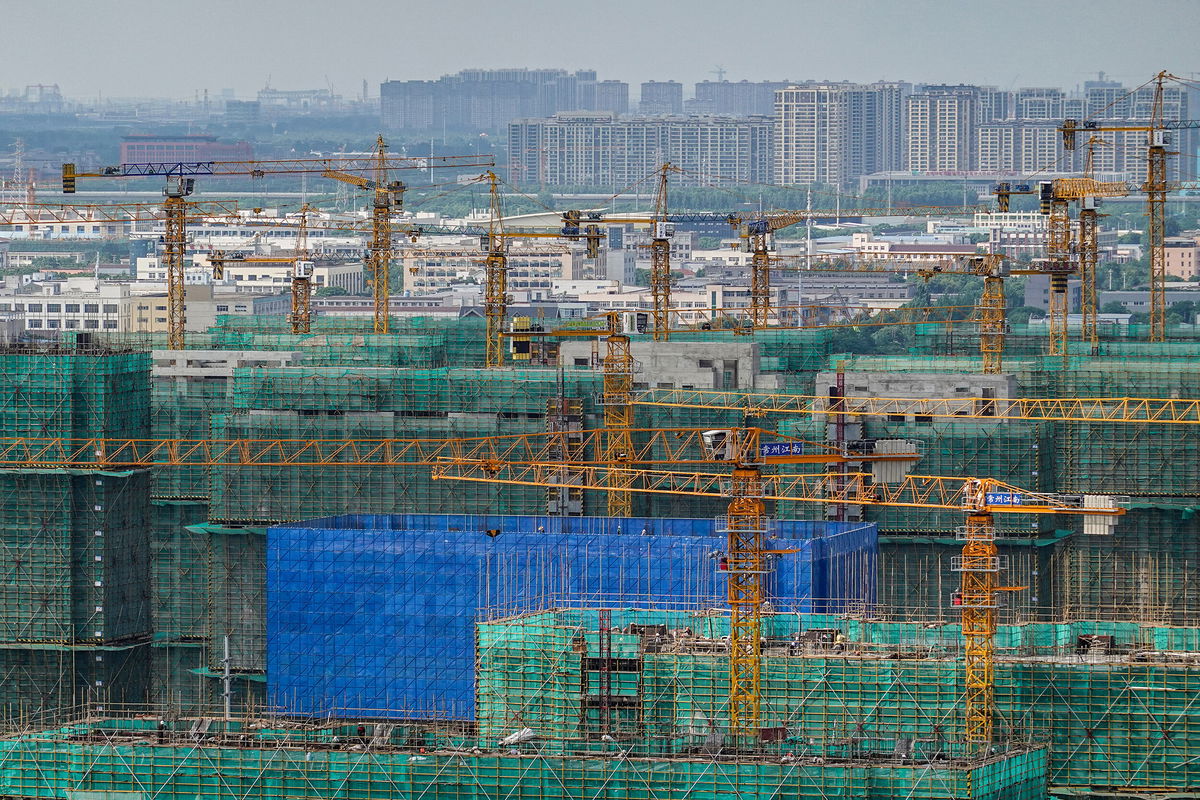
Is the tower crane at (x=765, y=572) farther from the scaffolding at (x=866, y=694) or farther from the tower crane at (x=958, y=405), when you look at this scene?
the tower crane at (x=958, y=405)

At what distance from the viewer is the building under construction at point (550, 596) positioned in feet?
349

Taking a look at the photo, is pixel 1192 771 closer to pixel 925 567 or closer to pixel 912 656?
pixel 912 656

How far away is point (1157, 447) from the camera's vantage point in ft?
547

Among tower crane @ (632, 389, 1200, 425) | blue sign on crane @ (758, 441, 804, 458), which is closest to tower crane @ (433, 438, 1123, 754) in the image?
blue sign on crane @ (758, 441, 804, 458)

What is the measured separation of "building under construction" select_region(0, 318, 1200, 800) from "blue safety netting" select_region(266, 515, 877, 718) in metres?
0.14

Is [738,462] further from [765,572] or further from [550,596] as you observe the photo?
[550,596]

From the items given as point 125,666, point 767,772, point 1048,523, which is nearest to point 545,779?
point 767,772

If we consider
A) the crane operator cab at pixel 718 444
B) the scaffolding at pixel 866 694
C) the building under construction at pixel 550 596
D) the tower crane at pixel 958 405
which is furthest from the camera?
the tower crane at pixel 958 405

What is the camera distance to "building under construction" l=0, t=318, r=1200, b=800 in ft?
349

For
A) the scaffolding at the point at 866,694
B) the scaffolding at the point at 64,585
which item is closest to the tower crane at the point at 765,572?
the scaffolding at the point at 866,694

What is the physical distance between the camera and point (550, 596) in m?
141

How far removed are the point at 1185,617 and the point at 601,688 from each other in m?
46.6

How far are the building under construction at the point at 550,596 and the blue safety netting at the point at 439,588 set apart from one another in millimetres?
141

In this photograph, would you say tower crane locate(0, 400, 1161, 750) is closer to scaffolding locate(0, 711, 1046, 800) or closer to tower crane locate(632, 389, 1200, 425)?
tower crane locate(632, 389, 1200, 425)
